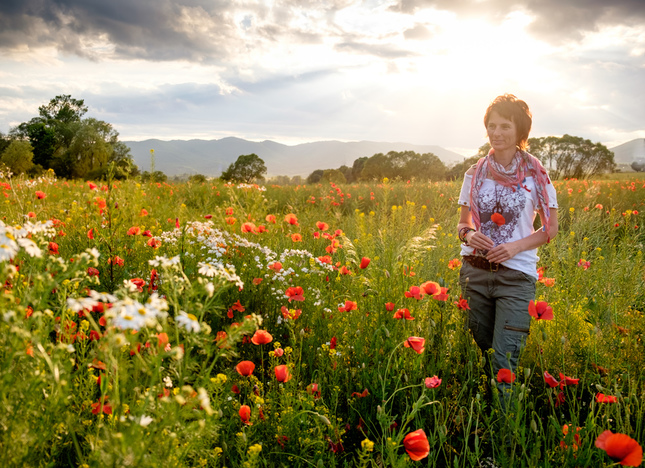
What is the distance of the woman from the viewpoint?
2.54 m

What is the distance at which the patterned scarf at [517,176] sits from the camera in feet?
8.75

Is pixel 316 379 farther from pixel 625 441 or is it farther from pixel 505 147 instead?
pixel 505 147

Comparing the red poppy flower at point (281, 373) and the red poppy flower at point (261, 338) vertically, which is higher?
the red poppy flower at point (261, 338)

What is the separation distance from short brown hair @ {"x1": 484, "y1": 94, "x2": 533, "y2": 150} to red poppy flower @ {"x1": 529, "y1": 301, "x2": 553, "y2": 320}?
127 centimetres

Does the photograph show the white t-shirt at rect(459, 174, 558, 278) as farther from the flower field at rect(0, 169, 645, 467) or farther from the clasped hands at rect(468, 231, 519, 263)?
the flower field at rect(0, 169, 645, 467)

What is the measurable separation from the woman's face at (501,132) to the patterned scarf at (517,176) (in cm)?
9

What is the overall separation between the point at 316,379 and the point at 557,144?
5488 cm

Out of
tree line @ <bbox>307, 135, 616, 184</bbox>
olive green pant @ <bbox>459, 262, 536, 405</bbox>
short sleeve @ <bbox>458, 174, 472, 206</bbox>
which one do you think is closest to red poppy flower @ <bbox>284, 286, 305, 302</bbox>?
olive green pant @ <bbox>459, 262, 536, 405</bbox>

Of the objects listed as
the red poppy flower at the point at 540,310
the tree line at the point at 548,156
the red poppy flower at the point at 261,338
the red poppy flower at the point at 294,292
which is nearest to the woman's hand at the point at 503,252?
the red poppy flower at the point at 540,310

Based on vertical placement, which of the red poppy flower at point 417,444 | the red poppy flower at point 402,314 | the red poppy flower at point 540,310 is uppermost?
the red poppy flower at point 540,310

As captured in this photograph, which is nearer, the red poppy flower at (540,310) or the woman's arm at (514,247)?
the red poppy flower at (540,310)

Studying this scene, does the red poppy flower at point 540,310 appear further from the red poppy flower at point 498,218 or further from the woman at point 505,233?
the red poppy flower at point 498,218

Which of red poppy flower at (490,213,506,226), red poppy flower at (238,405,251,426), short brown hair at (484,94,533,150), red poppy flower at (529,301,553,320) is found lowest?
red poppy flower at (238,405,251,426)

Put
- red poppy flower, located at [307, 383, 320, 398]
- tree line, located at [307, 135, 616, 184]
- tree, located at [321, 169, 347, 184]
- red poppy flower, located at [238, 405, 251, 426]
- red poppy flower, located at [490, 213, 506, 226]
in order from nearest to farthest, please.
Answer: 1. red poppy flower, located at [238, 405, 251, 426]
2. red poppy flower, located at [307, 383, 320, 398]
3. red poppy flower, located at [490, 213, 506, 226]
4. tree, located at [321, 169, 347, 184]
5. tree line, located at [307, 135, 616, 184]
